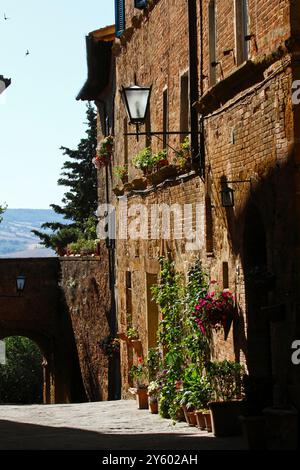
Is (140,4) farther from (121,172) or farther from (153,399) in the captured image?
(153,399)

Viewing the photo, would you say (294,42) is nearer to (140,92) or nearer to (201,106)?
(201,106)

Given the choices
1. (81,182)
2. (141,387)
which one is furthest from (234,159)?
(81,182)

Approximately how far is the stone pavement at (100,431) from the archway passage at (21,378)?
28618mm

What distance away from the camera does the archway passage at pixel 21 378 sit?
159 feet

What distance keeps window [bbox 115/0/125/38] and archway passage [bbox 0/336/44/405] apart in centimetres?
2861

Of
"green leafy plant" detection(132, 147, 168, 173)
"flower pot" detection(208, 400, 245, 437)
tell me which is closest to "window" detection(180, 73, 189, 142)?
"green leafy plant" detection(132, 147, 168, 173)

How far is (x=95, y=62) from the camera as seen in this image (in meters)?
24.3

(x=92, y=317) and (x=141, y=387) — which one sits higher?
(x=92, y=317)

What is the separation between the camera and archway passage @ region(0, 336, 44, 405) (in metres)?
48.5

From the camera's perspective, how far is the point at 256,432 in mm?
10062

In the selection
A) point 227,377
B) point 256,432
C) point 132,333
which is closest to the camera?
point 256,432

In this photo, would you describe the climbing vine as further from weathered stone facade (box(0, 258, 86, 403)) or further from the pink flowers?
weathered stone facade (box(0, 258, 86, 403))

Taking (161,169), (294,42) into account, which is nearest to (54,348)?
(161,169)

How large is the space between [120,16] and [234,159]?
9.95 m
